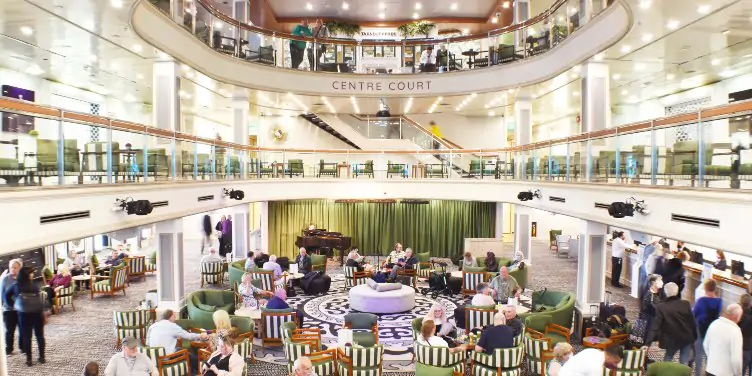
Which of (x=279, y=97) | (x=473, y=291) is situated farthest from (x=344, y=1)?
(x=473, y=291)

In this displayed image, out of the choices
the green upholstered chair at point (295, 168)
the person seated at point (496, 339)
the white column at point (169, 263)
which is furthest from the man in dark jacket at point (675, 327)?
the green upholstered chair at point (295, 168)

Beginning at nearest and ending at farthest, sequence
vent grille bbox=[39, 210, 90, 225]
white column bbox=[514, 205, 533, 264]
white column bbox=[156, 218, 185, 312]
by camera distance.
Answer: vent grille bbox=[39, 210, 90, 225], white column bbox=[156, 218, 185, 312], white column bbox=[514, 205, 533, 264]

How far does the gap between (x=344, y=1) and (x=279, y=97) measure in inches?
225

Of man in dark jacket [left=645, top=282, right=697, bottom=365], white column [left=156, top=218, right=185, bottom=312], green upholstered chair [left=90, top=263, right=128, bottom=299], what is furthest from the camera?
green upholstered chair [left=90, top=263, right=128, bottom=299]

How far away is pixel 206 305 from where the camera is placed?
9719 millimetres

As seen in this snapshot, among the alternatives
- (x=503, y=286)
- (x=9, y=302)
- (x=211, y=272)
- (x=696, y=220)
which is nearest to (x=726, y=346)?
(x=696, y=220)

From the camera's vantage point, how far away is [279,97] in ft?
61.1

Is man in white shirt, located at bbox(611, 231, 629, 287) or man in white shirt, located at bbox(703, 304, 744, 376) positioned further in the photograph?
man in white shirt, located at bbox(611, 231, 629, 287)

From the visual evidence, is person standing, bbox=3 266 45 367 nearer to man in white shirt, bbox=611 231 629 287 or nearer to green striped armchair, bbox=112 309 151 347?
green striped armchair, bbox=112 309 151 347

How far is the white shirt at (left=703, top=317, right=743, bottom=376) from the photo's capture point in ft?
20.0

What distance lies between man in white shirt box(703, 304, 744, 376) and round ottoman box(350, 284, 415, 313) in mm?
6516

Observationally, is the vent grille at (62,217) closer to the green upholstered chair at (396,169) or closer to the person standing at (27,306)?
the person standing at (27,306)

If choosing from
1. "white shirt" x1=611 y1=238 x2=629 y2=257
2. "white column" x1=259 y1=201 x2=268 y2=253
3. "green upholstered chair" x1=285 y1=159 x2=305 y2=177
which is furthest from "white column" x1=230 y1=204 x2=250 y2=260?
"white shirt" x1=611 y1=238 x2=629 y2=257

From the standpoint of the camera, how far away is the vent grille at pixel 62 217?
5668 millimetres
